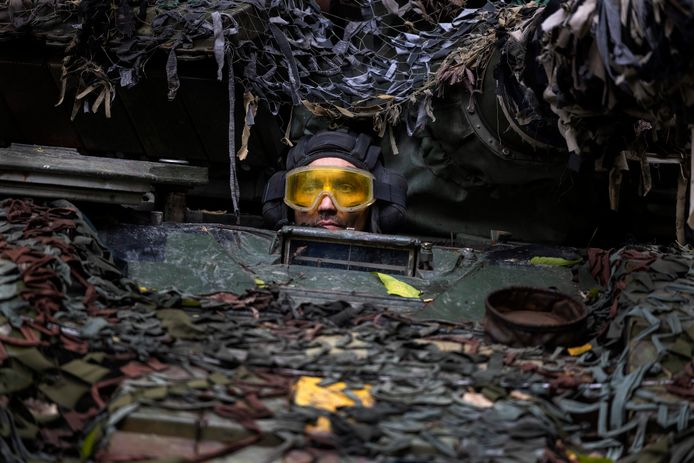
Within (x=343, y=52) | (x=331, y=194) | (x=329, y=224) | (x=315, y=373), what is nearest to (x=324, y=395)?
(x=315, y=373)

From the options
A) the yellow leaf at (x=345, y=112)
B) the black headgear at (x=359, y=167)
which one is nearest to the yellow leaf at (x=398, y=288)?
the black headgear at (x=359, y=167)

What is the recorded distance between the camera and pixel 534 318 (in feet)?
15.6

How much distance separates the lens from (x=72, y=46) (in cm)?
712

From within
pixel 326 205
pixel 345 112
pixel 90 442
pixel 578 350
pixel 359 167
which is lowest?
pixel 90 442

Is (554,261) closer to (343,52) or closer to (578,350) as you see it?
(578,350)

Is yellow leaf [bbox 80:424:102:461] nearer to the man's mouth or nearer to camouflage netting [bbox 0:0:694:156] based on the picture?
camouflage netting [bbox 0:0:694:156]

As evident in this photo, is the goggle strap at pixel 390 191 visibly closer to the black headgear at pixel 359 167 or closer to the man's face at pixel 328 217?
the black headgear at pixel 359 167

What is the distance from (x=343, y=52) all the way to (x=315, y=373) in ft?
14.2

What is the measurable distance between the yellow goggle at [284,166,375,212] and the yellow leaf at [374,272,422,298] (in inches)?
46.3

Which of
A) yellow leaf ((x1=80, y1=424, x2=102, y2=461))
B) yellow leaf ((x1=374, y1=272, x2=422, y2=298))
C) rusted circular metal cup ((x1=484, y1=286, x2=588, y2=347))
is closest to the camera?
yellow leaf ((x1=80, y1=424, x2=102, y2=461))

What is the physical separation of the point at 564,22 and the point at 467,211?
3207mm

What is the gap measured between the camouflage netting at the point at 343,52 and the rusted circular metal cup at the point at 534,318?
92 centimetres

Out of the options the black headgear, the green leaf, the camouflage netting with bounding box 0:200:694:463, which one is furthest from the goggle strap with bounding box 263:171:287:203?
the camouflage netting with bounding box 0:200:694:463

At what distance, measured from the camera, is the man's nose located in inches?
260
